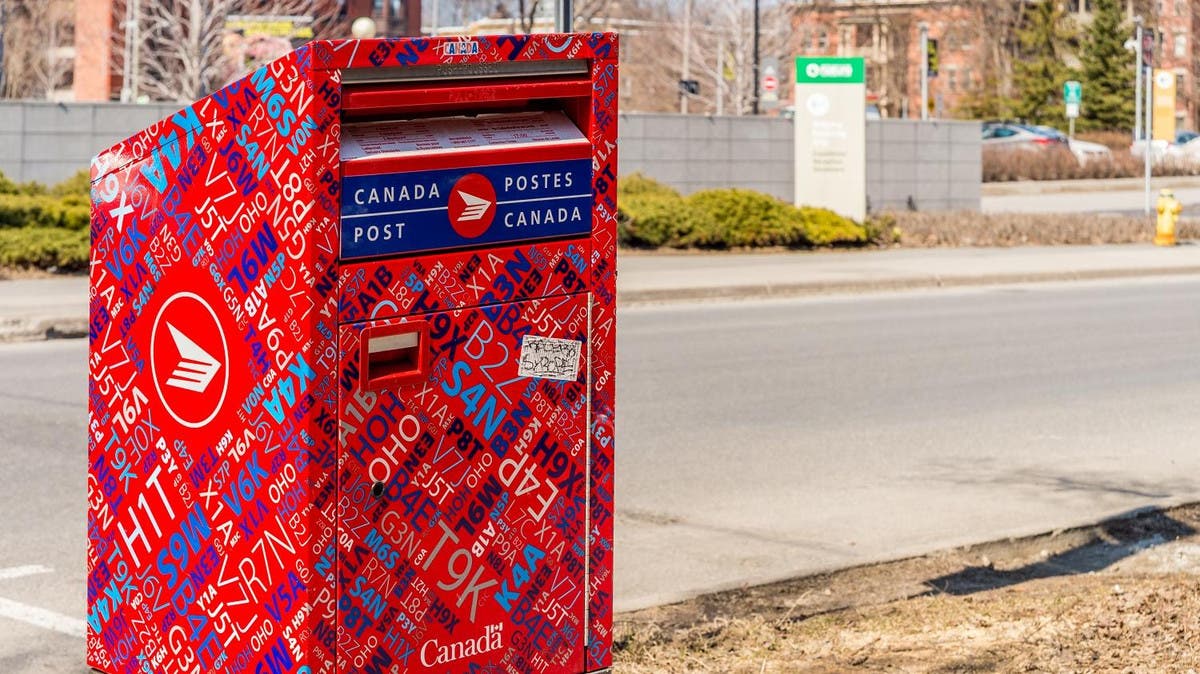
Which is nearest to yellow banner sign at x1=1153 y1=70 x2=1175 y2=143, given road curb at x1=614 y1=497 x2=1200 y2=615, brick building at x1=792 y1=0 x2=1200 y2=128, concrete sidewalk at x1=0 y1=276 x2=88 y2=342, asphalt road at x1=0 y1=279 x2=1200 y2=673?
asphalt road at x1=0 y1=279 x2=1200 y2=673

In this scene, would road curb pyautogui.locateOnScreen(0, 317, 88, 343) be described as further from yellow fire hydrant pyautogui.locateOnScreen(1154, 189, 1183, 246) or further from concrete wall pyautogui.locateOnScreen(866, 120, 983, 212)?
concrete wall pyautogui.locateOnScreen(866, 120, 983, 212)

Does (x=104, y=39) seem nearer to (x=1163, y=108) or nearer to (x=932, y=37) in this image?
(x=1163, y=108)

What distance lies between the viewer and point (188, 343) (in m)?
3.58

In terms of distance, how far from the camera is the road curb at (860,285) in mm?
18094

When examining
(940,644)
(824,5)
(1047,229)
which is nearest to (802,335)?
(940,644)

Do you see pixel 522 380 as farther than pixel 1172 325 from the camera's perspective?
No

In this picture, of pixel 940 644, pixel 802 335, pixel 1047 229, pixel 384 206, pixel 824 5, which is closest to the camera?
pixel 384 206

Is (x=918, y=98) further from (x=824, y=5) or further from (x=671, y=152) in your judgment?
(x=671, y=152)

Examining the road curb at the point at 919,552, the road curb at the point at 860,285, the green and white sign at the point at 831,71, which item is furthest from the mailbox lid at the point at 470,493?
the green and white sign at the point at 831,71

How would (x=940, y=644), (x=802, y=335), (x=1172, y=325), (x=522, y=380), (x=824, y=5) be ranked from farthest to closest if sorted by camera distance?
(x=824, y=5) < (x=1172, y=325) < (x=802, y=335) < (x=940, y=644) < (x=522, y=380)

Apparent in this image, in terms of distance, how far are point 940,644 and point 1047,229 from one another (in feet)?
76.5

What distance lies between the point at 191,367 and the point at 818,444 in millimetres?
6423

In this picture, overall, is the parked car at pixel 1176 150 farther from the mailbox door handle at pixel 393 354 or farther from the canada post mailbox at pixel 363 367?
the mailbox door handle at pixel 393 354

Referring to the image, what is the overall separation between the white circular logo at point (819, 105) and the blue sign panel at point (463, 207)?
2397cm
